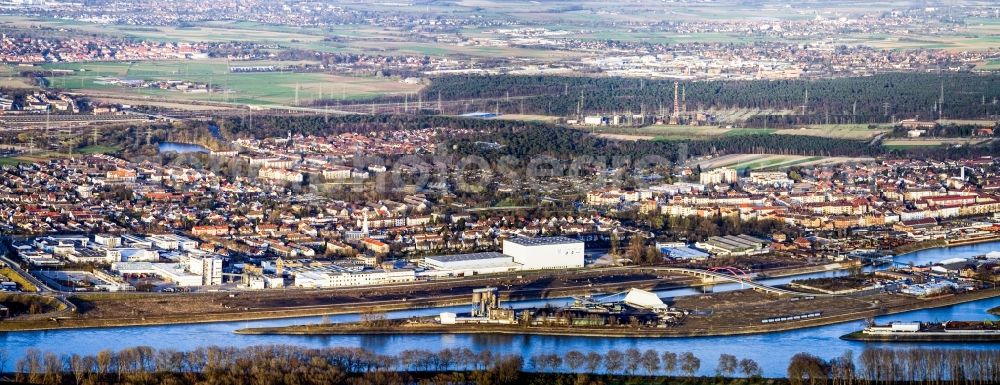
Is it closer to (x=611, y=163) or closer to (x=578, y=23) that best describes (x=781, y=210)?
(x=611, y=163)

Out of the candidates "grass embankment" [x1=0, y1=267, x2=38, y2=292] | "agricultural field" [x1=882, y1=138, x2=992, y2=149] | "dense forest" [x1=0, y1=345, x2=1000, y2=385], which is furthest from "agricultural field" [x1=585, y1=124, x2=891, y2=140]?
"dense forest" [x1=0, y1=345, x2=1000, y2=385]

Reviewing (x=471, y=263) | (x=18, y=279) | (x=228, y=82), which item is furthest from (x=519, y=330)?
(x=228, y=82)

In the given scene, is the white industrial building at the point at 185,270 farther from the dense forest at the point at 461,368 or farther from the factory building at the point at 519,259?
the dense forest at the point at 461,368

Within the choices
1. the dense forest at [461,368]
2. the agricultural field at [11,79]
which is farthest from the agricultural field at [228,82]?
the dense forest at [461,368]

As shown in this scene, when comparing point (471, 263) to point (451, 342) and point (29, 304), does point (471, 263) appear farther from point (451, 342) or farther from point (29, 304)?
point (29, 304)

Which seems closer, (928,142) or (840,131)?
(928,142)

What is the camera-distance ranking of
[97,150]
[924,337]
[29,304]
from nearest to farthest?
[924,337], [29,304], [97,150]
